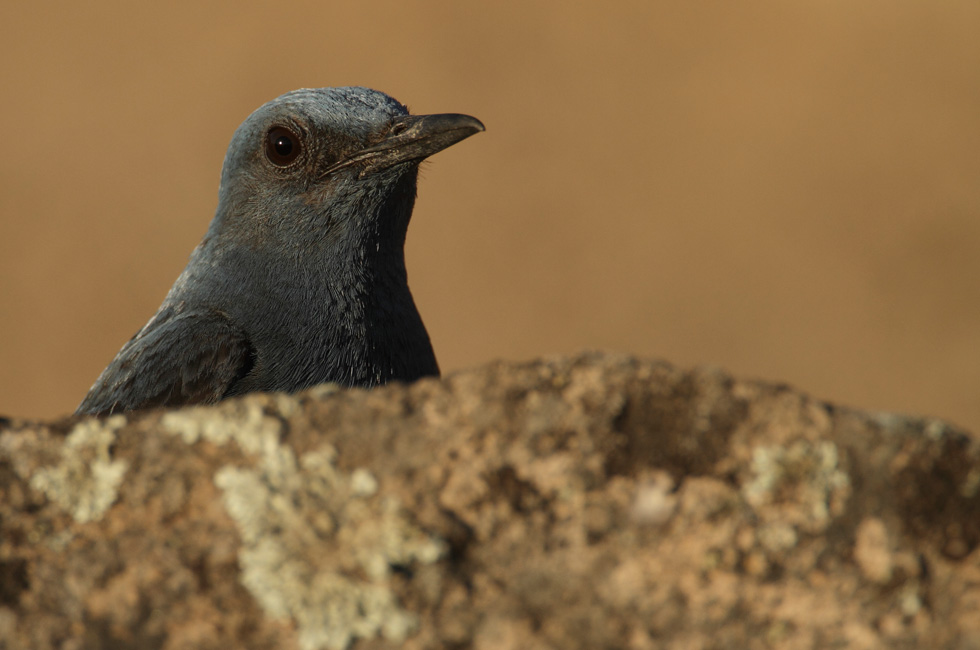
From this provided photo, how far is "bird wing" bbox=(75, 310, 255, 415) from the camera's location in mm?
3971

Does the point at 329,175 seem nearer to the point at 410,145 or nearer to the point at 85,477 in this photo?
the point at 410,145

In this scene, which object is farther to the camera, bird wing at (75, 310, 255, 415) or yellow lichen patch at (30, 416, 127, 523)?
bird wing at (75, 310, 255, 415)

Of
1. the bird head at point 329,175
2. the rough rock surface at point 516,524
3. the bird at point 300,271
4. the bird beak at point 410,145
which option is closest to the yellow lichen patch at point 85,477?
the rough rock surface at point 516,524

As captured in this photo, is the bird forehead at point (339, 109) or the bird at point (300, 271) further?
the bird forehead at point (339, 109)

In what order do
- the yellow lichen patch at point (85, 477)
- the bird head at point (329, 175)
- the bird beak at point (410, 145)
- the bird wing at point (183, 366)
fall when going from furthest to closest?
the bird beak at point (410, 145) → the bird head at point (329, 175) → the bird wing at point (183, 366) → the yellow lichen patch at point (85, 477)

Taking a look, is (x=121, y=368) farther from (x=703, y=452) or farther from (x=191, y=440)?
(x=703, y=452)

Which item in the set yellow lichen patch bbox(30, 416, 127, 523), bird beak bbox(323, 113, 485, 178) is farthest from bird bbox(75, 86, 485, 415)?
yellow lichen patch bbox(30, 416, 127, 523)

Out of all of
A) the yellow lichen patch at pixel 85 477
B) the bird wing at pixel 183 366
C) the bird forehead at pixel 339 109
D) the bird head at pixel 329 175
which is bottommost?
the bird wing at pixel 183 366

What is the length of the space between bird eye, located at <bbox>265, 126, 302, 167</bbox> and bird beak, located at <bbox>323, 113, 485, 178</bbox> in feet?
0.67

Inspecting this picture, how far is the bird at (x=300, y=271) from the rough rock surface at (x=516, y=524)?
84.6 inches

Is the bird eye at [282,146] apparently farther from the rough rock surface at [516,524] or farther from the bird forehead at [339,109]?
the rough rock surface at [516,524]

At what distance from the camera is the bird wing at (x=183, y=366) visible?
13.0 ft

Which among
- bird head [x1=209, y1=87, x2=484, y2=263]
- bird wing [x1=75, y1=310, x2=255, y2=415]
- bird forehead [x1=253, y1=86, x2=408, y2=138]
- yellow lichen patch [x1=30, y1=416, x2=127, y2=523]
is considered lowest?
bird wing [x1=75, y1=310, x2=255, y2=415]

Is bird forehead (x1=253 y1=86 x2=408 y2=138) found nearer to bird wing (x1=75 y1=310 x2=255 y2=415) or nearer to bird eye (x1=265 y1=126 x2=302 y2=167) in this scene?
bird eye (x1=265 y1=126 x2=302 y2=167)
